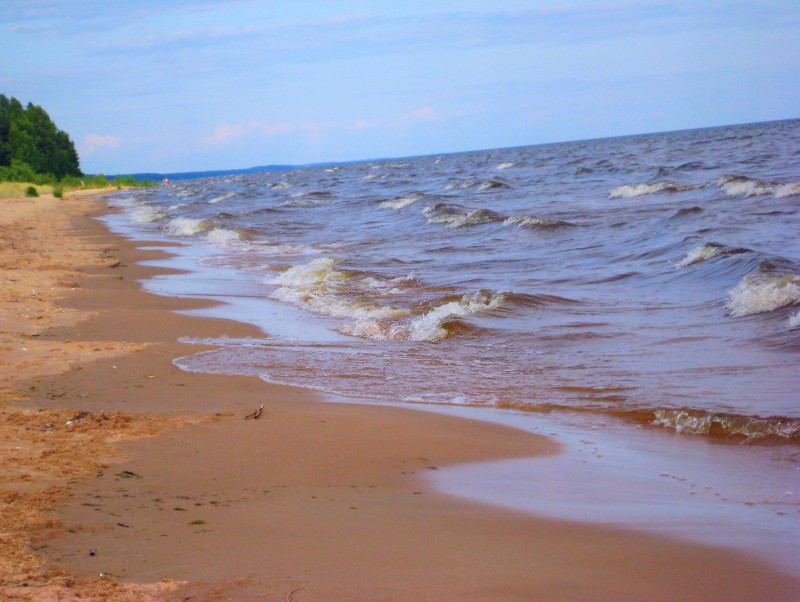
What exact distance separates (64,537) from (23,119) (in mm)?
80941

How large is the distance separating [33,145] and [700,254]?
7347cm

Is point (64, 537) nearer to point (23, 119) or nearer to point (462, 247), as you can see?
point (462, 247)

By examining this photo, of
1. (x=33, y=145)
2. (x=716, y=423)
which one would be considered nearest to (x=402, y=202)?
(x=716, y=423)

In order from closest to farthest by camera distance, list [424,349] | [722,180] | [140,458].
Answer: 1. [140,458]
2. [424,349]
3. [722,180]

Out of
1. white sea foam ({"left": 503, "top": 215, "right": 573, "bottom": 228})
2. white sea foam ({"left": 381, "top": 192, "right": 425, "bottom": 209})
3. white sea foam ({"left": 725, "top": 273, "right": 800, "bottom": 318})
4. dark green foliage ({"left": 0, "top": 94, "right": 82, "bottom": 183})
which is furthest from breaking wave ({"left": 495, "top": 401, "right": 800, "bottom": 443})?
dark green foliage ({"left": 0, "top": 94, "right": 82, "bottom": 183})

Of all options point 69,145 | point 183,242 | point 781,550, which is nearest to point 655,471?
point 781,550

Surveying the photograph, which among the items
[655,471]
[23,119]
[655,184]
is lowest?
[655,471]

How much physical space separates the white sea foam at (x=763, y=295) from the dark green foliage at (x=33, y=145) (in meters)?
62.0

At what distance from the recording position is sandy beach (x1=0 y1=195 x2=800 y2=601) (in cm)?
311

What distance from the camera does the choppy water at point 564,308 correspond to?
21.7 ft

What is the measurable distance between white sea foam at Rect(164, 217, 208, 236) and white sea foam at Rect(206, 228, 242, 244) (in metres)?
2.10

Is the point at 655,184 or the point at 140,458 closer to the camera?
the point at 140,458

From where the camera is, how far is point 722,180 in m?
25.0

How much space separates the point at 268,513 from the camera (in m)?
3.87
